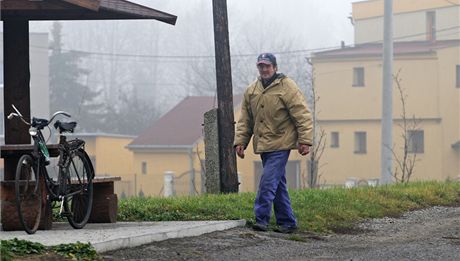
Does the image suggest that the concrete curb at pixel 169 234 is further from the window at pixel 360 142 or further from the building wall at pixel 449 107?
the window at pixel 360 142

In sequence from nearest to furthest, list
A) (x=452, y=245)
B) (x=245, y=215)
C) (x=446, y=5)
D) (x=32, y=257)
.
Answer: (x=32, y=257) → (x=452, y=245) → (x=245, y=215) → (x=446, y=5)

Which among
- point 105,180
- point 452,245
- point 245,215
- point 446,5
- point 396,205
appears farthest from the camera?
point 446,5

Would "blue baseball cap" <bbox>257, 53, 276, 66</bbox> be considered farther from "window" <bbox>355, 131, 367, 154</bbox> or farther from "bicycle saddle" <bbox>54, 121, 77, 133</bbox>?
"window" <bbox>355, 131, 367, 154</bbox>

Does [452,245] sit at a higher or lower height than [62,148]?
lower

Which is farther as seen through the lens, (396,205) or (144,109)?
(144,109)

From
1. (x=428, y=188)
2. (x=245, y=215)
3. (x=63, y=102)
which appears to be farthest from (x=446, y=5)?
(x=245, y=215)

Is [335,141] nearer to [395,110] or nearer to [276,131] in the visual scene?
[395,110]

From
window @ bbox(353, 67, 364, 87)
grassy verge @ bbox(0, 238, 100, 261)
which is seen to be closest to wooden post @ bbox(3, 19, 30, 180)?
grassy verge @ bbox(0, 238, 100, 261)

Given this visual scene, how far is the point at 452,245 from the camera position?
10.6 m

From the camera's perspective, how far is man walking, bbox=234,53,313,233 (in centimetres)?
1167

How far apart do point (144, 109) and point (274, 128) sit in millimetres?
97858

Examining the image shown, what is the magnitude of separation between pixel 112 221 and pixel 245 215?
1481 mm

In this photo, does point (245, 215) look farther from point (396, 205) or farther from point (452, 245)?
point (396, 205)

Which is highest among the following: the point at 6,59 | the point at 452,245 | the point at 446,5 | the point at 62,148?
the point at 446,5
